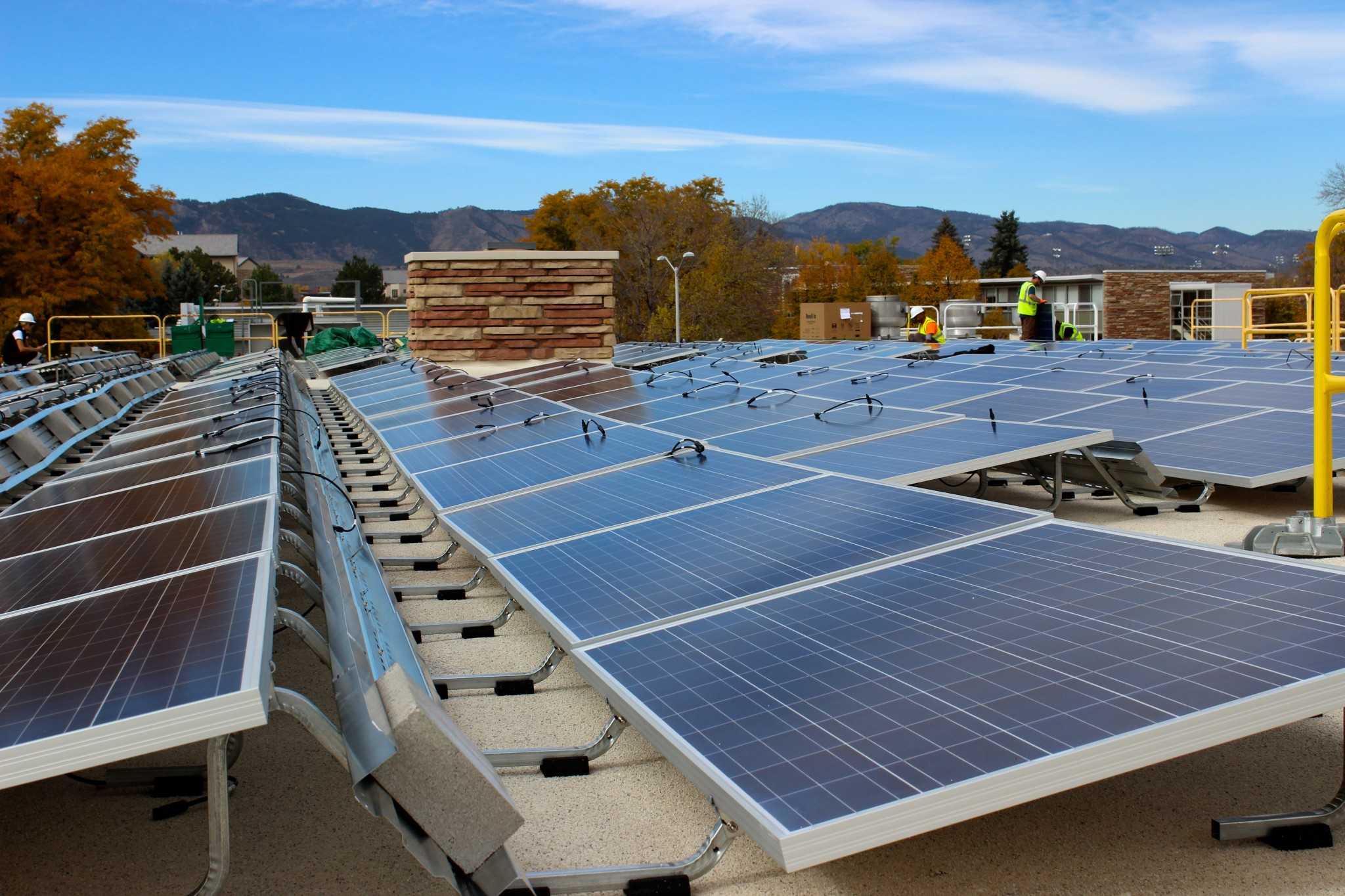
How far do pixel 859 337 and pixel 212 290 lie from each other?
11050 centimetres

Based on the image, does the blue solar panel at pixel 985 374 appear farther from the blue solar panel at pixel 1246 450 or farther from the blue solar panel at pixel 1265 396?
the blue solar panel at pixel 1246 450

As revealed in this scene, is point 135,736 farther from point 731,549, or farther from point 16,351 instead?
point 16,351

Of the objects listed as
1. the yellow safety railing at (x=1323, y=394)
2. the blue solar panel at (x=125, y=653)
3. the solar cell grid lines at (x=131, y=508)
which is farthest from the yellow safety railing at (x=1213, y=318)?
the blue solar panel at (x=125, y=653)

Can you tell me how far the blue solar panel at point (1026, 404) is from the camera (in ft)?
32.4

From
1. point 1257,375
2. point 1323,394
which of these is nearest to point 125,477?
point 1323,394

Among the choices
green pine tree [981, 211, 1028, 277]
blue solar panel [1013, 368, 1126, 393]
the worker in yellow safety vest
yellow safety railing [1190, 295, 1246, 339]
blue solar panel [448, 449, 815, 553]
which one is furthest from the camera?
green pine tree [981, 211, 1028, 277]

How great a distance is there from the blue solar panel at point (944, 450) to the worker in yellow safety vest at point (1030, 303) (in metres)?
16.3

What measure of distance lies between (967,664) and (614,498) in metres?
3.20

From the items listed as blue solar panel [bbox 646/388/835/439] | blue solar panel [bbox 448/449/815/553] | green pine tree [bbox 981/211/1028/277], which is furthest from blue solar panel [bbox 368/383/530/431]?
green pine tree [bbox 981/211/1028/277]

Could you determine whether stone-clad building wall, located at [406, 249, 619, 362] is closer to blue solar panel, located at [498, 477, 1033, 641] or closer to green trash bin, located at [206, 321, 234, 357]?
blue solar panel, located at [498, 477, 1033, 641]

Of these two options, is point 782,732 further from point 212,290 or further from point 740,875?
point 212,290

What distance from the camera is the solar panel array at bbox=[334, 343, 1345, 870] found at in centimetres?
282

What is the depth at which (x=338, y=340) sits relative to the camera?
113 ft

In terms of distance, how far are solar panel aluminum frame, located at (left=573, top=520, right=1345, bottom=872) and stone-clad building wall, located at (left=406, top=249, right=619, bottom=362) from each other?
17.3m
